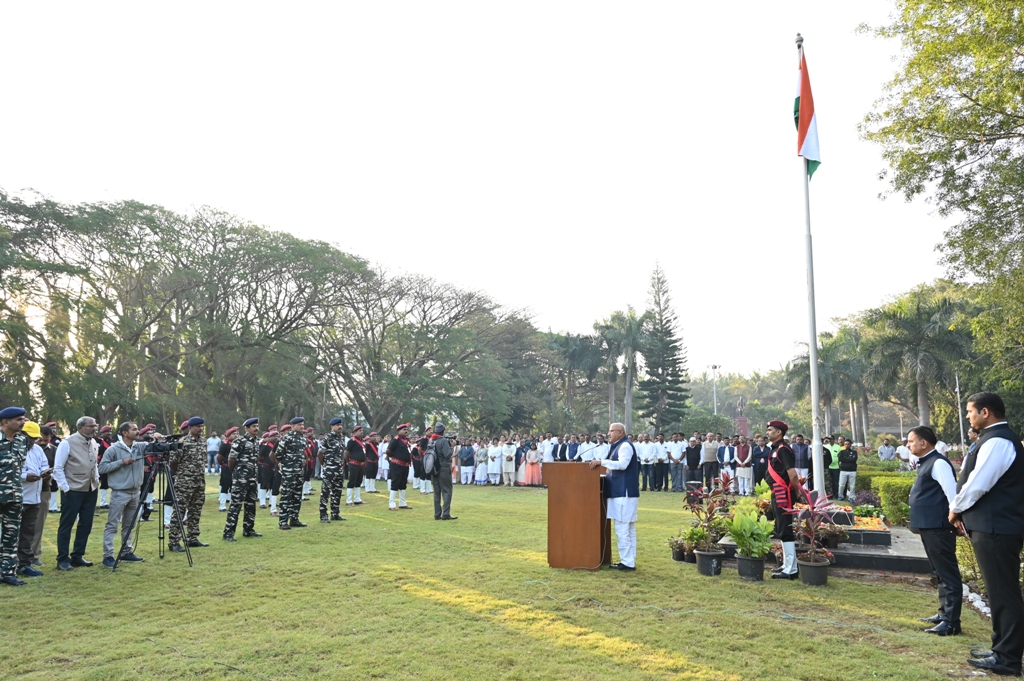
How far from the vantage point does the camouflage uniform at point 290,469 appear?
12.0 metres

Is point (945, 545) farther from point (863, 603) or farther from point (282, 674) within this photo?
point (282, 674)

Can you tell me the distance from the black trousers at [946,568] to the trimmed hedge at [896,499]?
6.21 metres

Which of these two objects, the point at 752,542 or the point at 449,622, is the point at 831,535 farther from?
the point at 449,622

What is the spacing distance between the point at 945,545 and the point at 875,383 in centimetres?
3544

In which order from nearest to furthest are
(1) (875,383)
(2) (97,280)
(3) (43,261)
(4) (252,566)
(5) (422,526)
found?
(4) (252,566) → (5) (422,526) → (3) (43,261) → (2) (97,280) → (1) (875,383)

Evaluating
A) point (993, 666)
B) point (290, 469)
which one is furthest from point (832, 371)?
point (993, 666)

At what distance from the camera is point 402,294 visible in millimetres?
38344

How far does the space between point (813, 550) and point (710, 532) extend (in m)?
1.21

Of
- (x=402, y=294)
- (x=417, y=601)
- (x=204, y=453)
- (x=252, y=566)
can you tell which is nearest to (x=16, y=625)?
(x=252, y=566)

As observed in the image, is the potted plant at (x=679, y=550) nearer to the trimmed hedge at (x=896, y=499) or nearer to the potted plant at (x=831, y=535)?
the potted plant at (x=831, y=535)

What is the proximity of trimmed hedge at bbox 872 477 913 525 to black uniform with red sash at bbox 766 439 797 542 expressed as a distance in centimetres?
492

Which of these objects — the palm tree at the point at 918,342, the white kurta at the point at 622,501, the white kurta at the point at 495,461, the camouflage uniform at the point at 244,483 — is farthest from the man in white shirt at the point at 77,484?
the palm tree at the point at 918,342

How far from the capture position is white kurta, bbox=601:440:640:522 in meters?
8.15

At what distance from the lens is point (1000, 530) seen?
4723 mm
